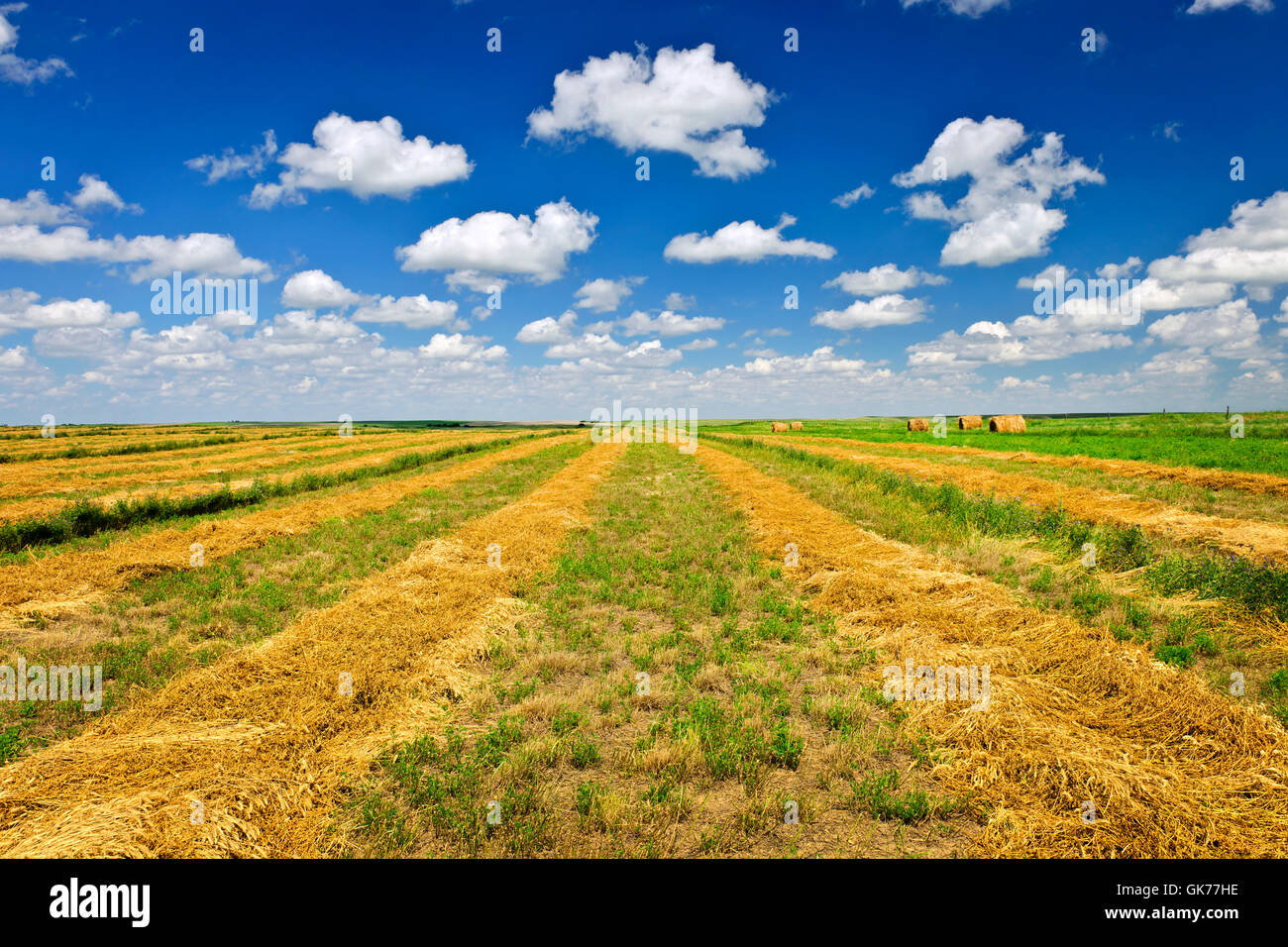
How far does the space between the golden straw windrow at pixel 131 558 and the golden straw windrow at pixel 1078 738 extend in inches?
520

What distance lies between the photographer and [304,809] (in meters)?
4.16

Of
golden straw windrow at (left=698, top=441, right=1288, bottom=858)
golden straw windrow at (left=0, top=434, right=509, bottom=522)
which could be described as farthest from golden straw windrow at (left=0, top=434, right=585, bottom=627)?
golden straw windrow at (left=698, top=441, right=1288, bottom=858)

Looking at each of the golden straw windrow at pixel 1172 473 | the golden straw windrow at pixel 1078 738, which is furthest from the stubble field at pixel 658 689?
the golden straw windrow at pixel 1172 473

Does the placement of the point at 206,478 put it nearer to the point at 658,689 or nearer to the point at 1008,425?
→ the point at 658,689

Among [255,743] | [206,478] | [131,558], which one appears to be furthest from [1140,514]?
[206,478]

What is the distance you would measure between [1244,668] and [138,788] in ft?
38.0

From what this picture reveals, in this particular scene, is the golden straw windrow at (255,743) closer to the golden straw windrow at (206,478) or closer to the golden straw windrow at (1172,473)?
the golden straw windrow at (206,478)

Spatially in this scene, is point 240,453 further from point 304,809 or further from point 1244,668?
point 1244,668

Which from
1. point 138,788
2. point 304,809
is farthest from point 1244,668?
point 138,788

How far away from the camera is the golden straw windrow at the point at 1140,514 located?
36.4 ft

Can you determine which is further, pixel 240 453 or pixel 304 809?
pixel 240 453

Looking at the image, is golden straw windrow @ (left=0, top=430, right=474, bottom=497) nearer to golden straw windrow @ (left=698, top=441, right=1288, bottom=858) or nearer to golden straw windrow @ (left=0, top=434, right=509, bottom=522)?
golden straw windrow @ (left=0, top=434, right=509, bottom=522)

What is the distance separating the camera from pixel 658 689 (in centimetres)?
630
